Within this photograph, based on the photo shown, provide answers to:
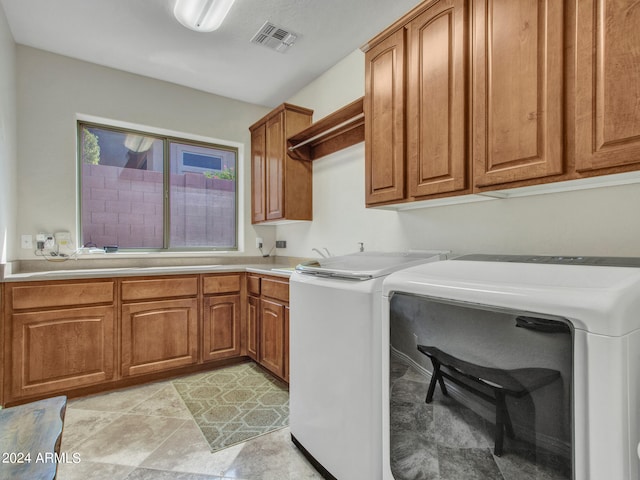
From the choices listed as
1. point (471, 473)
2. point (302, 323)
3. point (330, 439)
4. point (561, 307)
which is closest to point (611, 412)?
point (561, 307)

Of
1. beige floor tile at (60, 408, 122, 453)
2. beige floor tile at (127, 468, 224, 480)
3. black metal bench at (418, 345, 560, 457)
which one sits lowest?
beige floor tile at (60, 408, 122, 453)

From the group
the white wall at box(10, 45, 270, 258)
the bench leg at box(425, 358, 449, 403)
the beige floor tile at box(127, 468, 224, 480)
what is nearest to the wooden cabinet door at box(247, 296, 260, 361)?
the beige floor tile at box(127, 468, 224, 480)

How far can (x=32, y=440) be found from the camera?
1.02 metres

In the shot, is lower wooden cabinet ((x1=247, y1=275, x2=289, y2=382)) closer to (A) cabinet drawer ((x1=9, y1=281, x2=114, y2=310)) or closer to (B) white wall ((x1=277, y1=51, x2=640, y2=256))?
(B) white wall ((x1=277, y1=51, x2=640, y2=256))

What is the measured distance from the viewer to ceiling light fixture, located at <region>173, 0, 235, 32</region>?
2021mm

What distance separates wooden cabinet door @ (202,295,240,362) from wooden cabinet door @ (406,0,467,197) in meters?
1.98

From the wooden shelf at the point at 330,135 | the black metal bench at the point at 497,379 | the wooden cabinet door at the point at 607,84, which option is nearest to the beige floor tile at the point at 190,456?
the black metal bench at the point at 497,379

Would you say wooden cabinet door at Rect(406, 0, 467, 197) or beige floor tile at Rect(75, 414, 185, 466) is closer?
wooden cabinet door at Rect(406, 0, 467, 197)

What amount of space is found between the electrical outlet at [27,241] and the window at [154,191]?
1.19 feet

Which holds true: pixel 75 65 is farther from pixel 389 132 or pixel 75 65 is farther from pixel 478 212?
pixel 478 212

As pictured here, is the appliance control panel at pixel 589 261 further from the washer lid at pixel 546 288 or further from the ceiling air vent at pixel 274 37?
the ceiling air vent at pixel 274 37

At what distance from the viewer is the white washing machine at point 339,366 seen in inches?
51.5

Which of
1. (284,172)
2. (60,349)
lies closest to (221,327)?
(60,349)

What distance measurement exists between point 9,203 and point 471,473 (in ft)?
10.5
